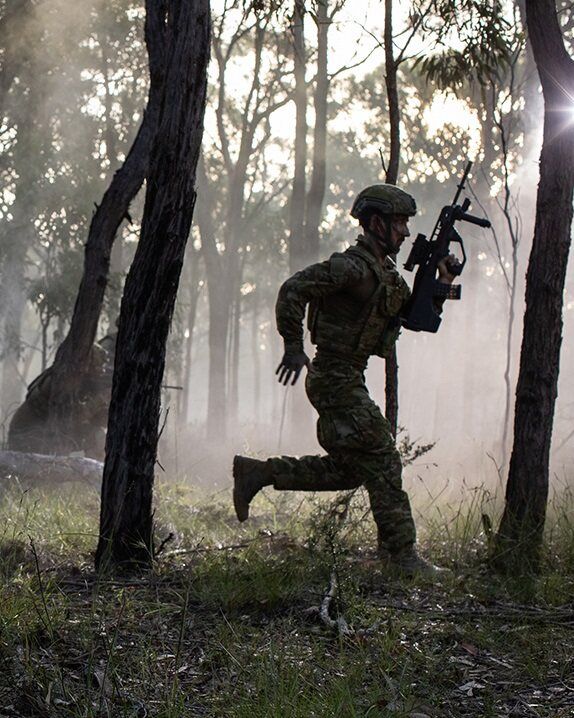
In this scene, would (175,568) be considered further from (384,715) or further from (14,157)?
(14,157)

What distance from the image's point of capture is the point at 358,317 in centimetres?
519

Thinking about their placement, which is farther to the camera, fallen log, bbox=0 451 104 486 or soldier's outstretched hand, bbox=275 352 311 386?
fallen log, bbox=0 451 104 486

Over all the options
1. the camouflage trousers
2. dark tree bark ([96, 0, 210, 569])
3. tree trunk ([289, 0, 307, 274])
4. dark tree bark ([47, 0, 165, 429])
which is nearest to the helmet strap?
the camouflage trousers

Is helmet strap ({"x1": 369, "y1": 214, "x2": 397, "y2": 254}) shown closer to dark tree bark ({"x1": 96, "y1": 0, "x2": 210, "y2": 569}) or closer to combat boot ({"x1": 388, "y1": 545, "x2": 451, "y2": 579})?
dark tree bark ({"x1": 96, "y1": 0, "x2": 210, "y2": 569})

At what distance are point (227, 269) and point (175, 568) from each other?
17800 mm

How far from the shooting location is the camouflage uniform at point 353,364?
4.96 m

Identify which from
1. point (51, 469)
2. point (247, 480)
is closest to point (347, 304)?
point (247, 480)

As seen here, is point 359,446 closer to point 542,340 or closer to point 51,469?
point 542,340

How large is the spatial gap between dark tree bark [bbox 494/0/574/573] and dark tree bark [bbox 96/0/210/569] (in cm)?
185

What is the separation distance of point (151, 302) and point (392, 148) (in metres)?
2.42

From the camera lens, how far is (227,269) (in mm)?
22156

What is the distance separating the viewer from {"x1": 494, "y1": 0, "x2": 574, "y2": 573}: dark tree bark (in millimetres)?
4953

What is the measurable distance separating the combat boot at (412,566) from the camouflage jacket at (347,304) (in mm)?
1069

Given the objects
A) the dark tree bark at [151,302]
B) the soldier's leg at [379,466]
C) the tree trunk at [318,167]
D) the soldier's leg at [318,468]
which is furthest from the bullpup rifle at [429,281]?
the tree trunk at [318,167]
